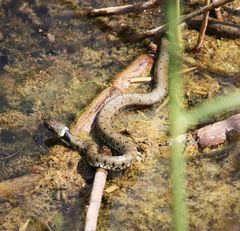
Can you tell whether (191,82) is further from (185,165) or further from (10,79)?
(10,79)

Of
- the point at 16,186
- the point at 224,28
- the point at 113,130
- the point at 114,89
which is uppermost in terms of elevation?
the point at 224,28

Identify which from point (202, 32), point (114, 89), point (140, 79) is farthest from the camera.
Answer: point (202, 32)

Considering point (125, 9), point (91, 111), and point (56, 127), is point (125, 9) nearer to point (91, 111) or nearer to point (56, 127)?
point (91, 111)

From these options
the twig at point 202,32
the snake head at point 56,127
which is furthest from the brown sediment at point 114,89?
the twig at point 202,32

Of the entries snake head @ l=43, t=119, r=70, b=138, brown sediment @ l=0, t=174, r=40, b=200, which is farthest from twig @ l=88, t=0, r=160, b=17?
brown sediment @ l=0, t=174, r=40, b=200

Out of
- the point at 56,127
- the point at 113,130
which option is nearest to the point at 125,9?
the point at 113,130

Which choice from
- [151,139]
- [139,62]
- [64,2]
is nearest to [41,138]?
[151,139]
